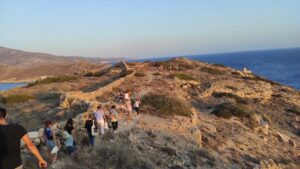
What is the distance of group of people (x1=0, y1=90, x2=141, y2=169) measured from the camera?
334 inches

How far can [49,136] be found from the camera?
1521 cm

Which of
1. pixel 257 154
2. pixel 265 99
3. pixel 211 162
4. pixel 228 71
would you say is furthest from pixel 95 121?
pixel 228 71

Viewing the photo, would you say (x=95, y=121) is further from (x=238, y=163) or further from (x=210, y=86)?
(x=210, y=86)

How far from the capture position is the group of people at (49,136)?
848 cm

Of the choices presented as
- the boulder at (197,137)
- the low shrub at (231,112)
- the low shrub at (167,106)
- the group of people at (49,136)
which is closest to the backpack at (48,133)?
the group of people at (49,136)

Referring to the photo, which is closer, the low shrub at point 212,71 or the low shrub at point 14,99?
the low shrub at point 14,99

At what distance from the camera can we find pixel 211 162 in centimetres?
2030

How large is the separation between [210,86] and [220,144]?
20.4m

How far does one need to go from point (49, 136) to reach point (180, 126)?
1055 centimetres

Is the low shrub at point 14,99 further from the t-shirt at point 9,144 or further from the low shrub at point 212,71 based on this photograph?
the low shrub at point 212,71

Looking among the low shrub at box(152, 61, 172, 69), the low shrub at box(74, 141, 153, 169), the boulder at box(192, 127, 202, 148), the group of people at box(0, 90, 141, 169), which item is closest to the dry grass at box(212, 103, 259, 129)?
the group of people at box(0, 90, 141, 169)

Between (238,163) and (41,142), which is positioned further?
(238,163)

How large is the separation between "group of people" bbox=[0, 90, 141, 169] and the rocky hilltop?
45 centimetres

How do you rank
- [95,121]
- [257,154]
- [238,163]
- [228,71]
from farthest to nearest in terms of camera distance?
[228,71]
[257,154]
[238,163]
[95,121]
